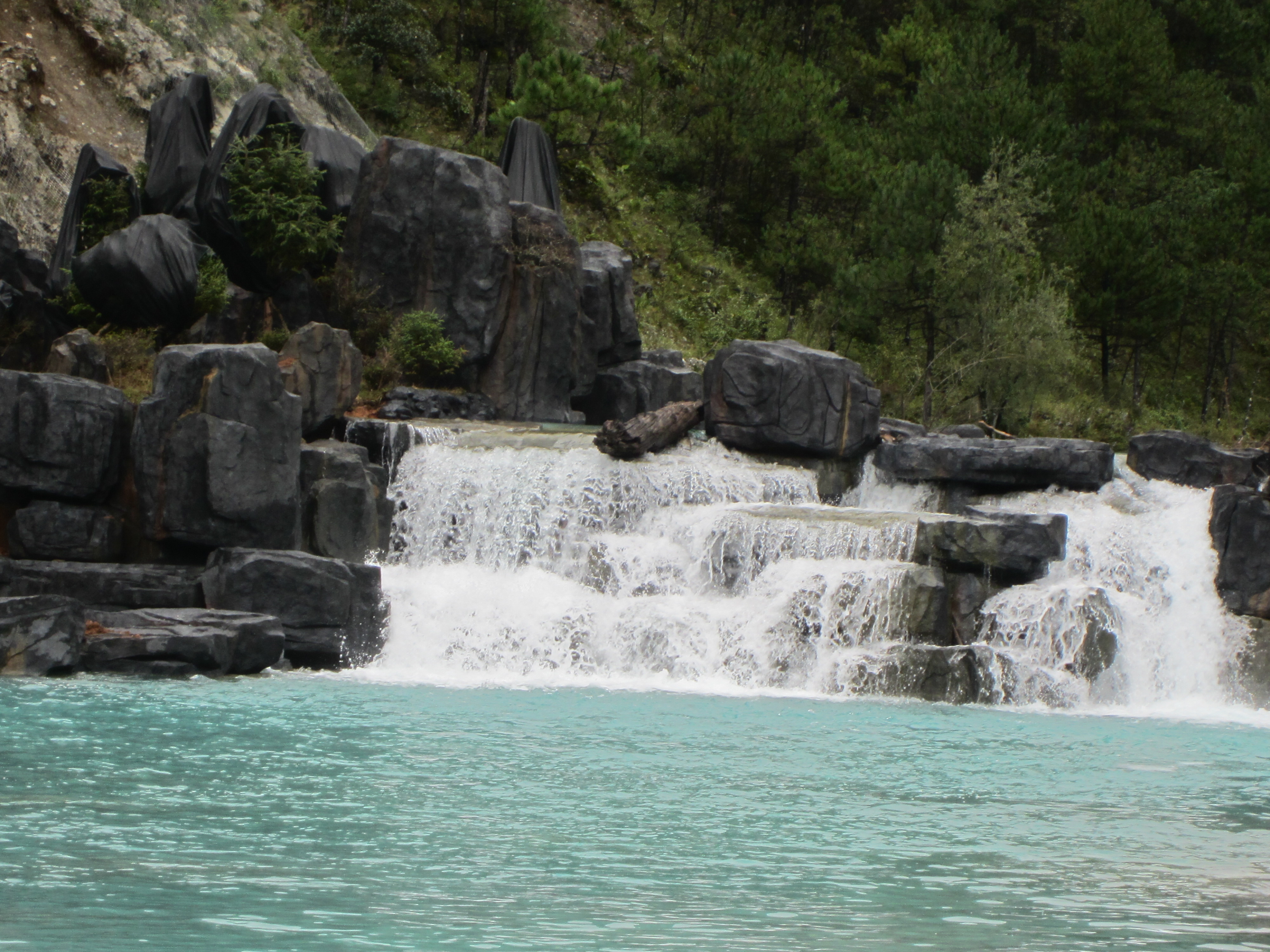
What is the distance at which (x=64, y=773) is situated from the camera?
27.2 feet

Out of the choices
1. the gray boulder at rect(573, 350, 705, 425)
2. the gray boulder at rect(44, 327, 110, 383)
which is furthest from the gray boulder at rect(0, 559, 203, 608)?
the gray boulder at rect(573, 350, 705, 425)

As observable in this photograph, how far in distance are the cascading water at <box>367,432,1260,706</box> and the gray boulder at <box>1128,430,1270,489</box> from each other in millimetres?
1675

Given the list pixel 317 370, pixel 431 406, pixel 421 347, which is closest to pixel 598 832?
pixel 317 370

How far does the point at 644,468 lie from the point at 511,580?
8.90ft

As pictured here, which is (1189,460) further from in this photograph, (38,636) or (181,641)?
(38,636)

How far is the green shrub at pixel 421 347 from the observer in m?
23.4

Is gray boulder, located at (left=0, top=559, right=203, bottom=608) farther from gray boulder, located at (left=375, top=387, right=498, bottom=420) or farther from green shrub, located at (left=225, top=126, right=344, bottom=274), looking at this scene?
green shrub, located at (left=225, top=126, right=344, bottom=274)

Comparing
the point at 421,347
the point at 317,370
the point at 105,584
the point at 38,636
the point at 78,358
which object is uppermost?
the point at 421,347

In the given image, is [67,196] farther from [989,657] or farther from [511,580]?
[989,657]

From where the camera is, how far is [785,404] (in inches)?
807

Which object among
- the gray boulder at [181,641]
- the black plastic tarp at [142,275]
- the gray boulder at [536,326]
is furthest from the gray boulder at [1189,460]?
the black plastic tarp at [142,275]

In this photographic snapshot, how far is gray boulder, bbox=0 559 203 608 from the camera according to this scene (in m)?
15.0

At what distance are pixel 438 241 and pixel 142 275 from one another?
17.5 feet

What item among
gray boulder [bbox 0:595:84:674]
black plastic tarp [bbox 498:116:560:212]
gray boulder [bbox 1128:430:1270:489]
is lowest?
gray boulder [bbox 0:595:84:674]
